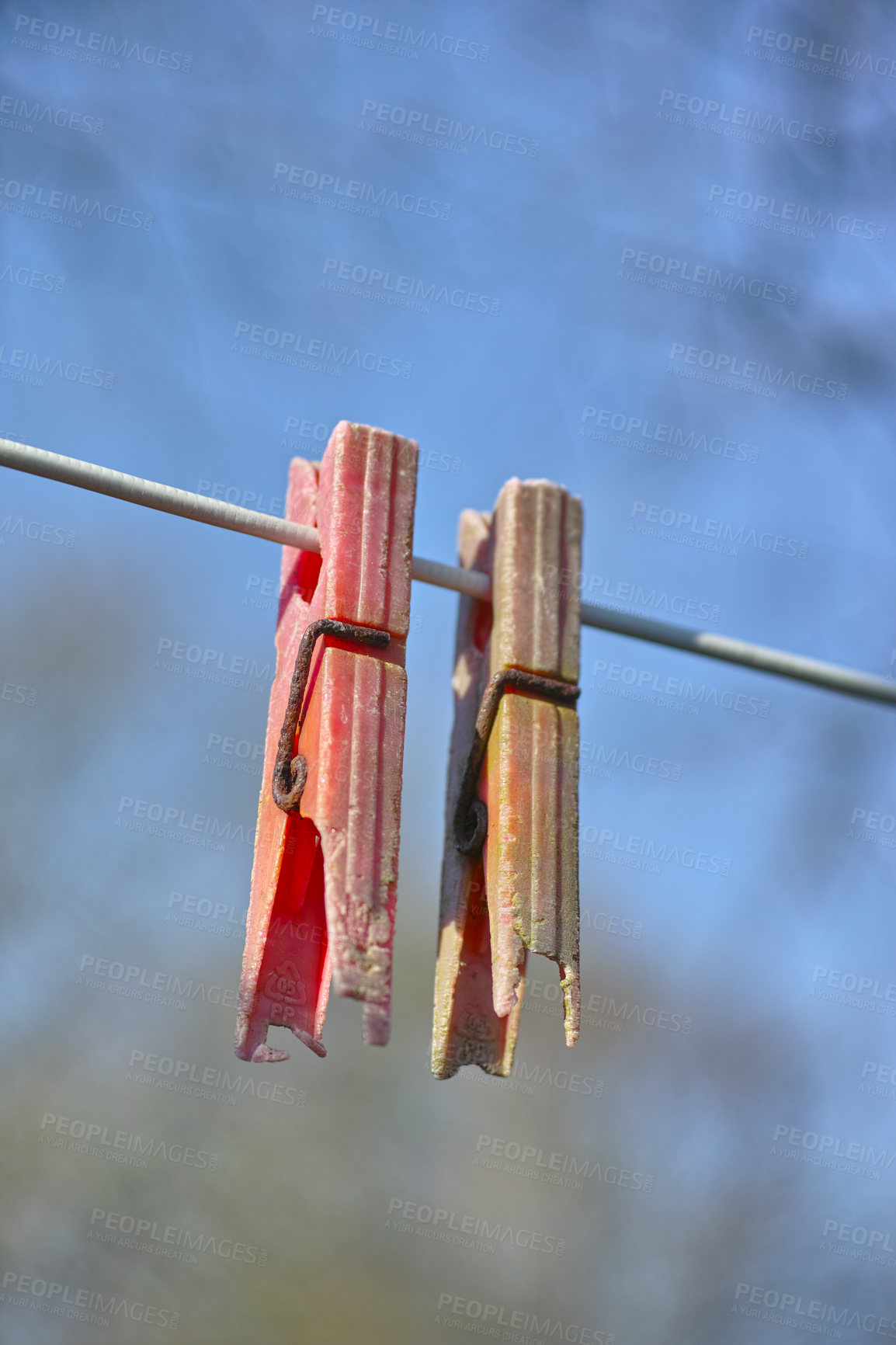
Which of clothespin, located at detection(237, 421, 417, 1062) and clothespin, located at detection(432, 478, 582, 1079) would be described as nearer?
clothespin, located at detection(237, 421, 417, 1062)

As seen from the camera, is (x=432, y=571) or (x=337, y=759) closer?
(x=337, y=759)

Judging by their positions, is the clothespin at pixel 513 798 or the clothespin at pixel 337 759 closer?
the clothespin at pixel 337 759

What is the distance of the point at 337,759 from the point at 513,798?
415mm

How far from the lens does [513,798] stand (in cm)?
245

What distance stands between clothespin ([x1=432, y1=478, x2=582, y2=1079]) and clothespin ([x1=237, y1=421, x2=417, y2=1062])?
27 cm

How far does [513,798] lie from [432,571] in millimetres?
573

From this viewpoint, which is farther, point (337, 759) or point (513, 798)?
point (513, 798)

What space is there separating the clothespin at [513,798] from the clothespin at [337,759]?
271 millimetres

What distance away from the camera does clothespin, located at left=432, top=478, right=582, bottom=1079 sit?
93.4 inches

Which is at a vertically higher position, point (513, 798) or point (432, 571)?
point (432, 571)

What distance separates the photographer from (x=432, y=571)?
2.66 meters

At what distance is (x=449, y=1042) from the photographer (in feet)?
8.14

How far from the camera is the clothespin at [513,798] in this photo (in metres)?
2.37

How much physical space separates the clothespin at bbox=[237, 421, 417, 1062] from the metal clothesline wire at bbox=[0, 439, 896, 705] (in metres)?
0.15
